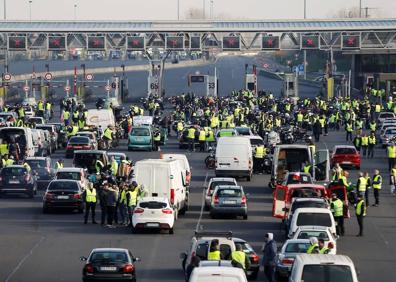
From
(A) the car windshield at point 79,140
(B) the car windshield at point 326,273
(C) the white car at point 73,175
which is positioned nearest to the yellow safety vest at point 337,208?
(C) the white car at point 73,175

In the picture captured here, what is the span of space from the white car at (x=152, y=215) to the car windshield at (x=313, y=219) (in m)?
4.92

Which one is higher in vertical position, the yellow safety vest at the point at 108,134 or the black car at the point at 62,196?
the yellow safety vest at the point at 108,134

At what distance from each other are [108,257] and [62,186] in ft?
55.2

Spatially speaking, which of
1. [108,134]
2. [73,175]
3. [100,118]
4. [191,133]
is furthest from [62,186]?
[100,118]

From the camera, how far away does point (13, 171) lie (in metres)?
55.0

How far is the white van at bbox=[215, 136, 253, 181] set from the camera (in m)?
61.8

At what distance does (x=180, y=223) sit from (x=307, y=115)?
44619mm

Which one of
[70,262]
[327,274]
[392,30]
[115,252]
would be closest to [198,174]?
[70,262]

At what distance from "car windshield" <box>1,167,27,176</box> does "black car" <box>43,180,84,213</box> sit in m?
4.82

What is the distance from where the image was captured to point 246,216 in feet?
161

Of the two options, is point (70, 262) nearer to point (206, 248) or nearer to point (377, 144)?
point (206, 248)

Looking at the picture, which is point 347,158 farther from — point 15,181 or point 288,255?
point 288,255

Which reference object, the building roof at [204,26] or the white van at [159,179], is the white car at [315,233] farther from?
the building roof at [204,26]

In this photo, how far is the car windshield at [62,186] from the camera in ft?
165
